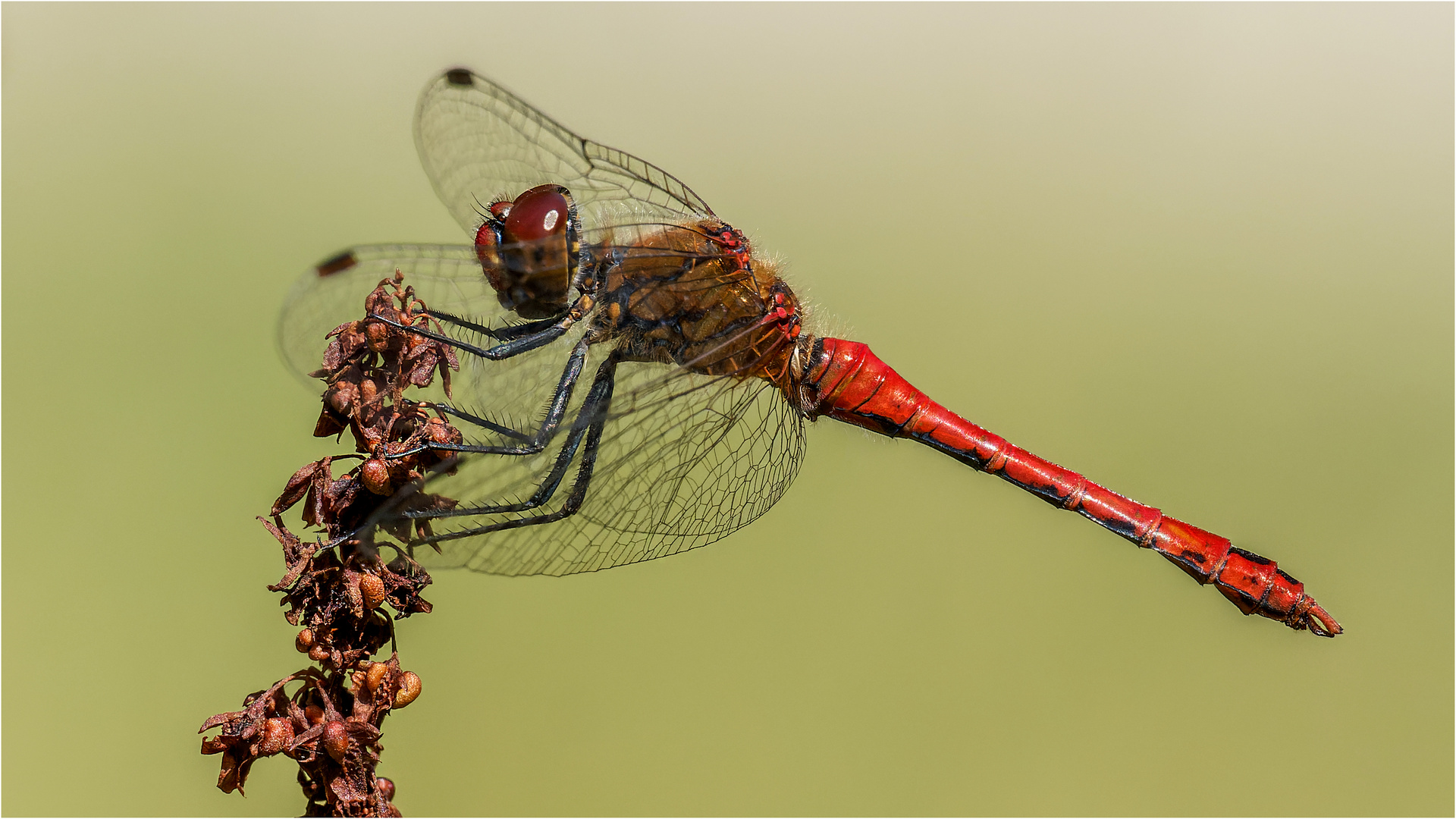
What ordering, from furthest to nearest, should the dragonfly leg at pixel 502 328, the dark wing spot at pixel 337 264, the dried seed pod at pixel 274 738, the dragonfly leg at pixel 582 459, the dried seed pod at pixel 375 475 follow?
the dragonfly leg at pixel 582 459
the dragonfly leg at pixel 502 328
the dark wing spot at pixel 337 264
the dried seed pod at pixel 375 475
the dried seed pod at pixel 274 738

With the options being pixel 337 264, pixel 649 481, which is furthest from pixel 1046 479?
pixel 337 264

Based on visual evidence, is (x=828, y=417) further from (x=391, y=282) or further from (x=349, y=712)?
(x=349, y=712)

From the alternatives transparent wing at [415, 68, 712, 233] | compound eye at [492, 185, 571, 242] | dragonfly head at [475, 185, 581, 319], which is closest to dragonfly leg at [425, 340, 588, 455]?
dragonfly head at [475, 185, 581, 319]

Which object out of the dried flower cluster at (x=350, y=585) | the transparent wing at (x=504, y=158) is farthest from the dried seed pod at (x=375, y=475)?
the transparent wing at (x=504, y=158)

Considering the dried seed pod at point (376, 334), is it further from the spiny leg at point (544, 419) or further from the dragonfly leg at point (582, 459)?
the dragonfly leg at point (582, 459)

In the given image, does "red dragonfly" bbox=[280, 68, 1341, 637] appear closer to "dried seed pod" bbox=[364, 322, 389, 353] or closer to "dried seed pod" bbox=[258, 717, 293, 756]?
"dried seed pod" bbox=[364, 322, 389, 353]

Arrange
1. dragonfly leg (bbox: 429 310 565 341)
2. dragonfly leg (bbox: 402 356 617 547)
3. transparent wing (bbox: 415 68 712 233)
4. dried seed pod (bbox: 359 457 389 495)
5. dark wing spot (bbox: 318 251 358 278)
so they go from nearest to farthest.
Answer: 1. dried seed pod (bbox: 359 457 389 495)
2. dark wing spot (bbox: 318 251 358 278)
3. dragonfly leg (bbox: 429 310 565 341)
4. dragonfly leg (bbox: 402 356 617 547)
5. transparent wing (bbox: 415 68 712 233)

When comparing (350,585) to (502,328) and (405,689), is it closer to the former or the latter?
(405,689)
